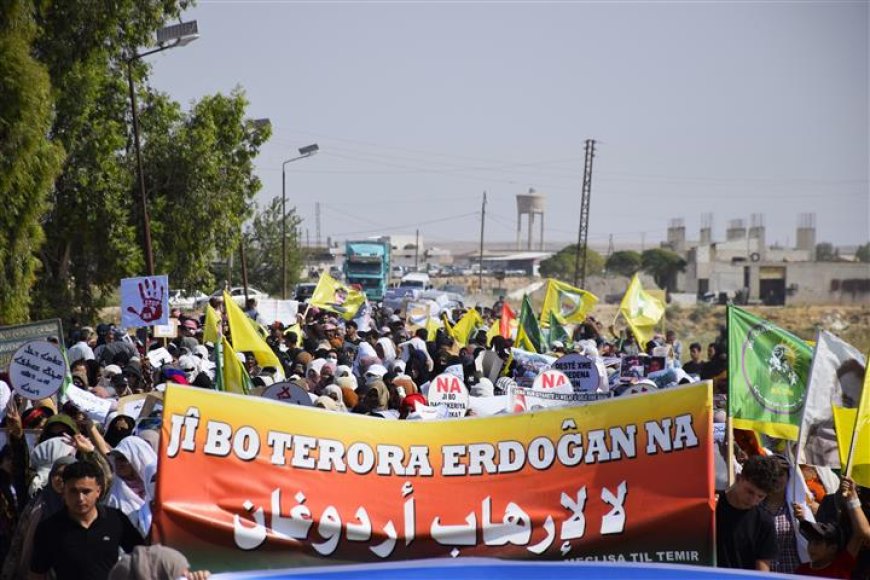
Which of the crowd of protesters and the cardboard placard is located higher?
the cardboard placard

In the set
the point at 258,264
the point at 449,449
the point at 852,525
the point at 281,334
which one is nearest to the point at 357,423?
the point at 449,449

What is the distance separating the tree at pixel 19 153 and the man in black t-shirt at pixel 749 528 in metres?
15.1

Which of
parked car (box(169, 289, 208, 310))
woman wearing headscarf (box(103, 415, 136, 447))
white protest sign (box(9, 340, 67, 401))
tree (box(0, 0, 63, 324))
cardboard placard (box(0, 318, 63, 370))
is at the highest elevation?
tree (box(0, 0, 63, 324))

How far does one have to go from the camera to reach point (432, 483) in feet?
22.6

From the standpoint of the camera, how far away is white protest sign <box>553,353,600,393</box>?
604 inches

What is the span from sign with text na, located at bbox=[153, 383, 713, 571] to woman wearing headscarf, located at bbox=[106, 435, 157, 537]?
1.36 metres

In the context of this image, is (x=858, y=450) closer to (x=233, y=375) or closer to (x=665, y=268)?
(x=233, y=375)

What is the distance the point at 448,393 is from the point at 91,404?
334 cm

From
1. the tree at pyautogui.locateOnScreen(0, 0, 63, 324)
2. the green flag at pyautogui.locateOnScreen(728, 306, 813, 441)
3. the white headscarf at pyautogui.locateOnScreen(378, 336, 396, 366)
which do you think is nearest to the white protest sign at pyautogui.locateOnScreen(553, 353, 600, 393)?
the white headscarf at pyautogui.locateOnScreen(378, 336, 396, 366)

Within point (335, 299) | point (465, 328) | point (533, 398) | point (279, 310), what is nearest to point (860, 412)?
point (533, 398)

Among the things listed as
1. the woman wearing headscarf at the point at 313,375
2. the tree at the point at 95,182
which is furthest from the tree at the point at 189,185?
the woman wearing headscarf at the point at 313,375

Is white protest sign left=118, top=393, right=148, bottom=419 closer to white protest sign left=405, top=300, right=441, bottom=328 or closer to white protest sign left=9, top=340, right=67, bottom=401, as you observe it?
white protest sign left=9, top=340, right=67, bottom=401

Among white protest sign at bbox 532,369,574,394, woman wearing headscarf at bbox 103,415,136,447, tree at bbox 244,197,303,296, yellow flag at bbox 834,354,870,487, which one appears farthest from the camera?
tree at bbox 244,197,303,296

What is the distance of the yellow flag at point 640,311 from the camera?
26453 mm
